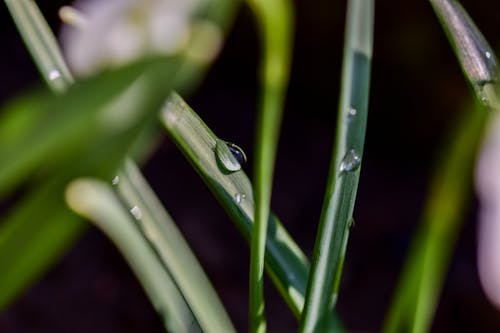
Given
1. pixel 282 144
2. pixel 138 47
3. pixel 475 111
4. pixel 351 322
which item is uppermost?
pixel 138 47

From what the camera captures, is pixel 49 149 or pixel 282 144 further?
pixel 282 144

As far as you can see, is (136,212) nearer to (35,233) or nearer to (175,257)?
(175,257)

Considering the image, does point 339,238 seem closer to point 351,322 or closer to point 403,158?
point 351,322

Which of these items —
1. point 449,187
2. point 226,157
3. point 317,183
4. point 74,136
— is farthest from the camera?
point 317,183

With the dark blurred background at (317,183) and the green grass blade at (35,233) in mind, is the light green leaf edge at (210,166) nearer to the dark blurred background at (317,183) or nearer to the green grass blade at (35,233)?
the green grass blade at (35,233)

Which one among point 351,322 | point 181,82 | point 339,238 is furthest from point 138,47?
point 351,322

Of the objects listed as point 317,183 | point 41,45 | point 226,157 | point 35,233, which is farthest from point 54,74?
point 317,183
